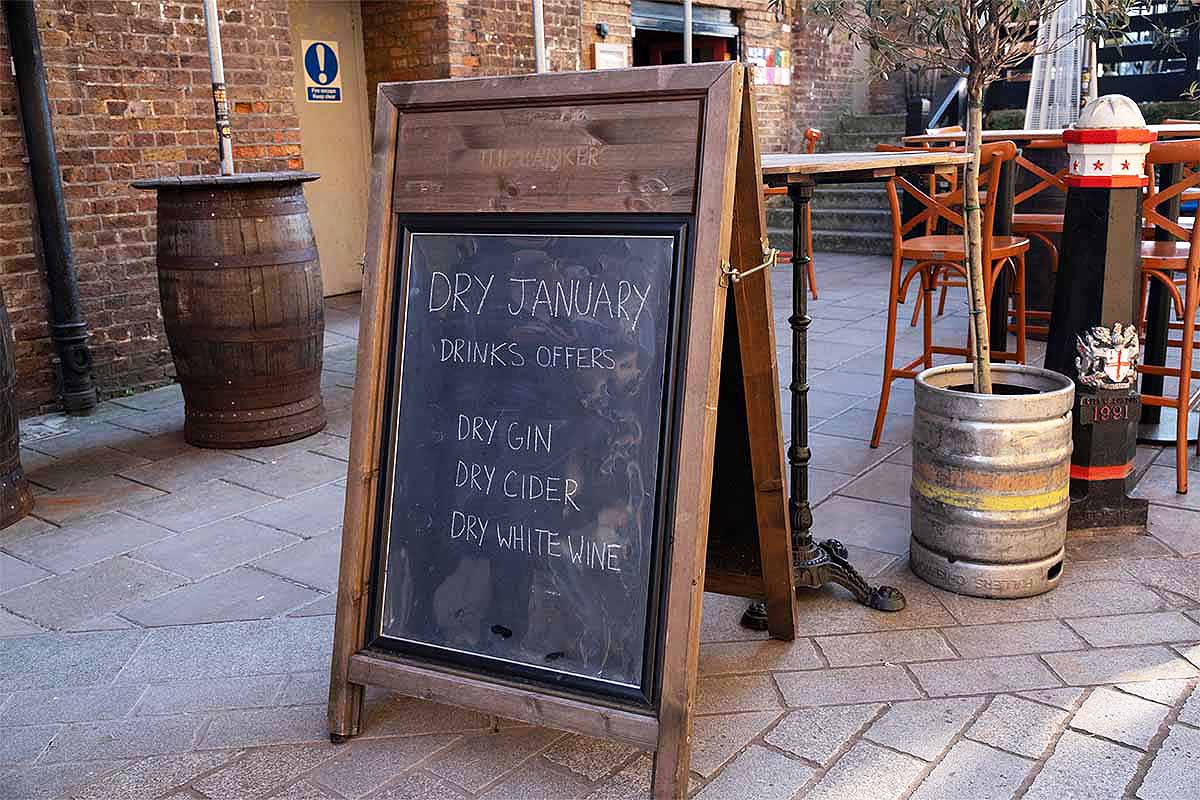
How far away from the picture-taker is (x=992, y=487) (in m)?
2.81

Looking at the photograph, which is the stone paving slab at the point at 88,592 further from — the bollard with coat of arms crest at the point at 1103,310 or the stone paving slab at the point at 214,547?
the bollard with coat of arms crest at the point at 1103,310

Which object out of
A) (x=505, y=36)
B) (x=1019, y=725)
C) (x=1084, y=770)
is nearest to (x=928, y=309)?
(x=1019, y=725)

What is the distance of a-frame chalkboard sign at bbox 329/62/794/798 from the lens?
204cm

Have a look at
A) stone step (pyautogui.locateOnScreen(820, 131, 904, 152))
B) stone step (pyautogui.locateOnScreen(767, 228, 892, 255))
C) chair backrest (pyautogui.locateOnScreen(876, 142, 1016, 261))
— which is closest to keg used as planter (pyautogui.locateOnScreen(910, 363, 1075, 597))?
chair backrest (pyautogui.locateOnScreen(876, 142, 1016, 261))

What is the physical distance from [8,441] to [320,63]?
456 centimetres

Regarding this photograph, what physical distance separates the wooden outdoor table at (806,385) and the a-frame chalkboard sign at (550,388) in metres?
0.36

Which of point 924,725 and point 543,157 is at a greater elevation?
point 543,157

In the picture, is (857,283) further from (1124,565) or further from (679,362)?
(679,362)

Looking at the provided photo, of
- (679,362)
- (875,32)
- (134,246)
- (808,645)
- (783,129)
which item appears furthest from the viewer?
(783,129)

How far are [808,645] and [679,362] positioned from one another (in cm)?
99

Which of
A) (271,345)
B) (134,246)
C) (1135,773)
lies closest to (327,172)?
(134,246)

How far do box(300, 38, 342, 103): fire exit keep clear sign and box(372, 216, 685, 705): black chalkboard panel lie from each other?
5724 mm

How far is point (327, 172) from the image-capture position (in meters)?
7.77

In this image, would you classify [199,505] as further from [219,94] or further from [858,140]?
[858,140]
